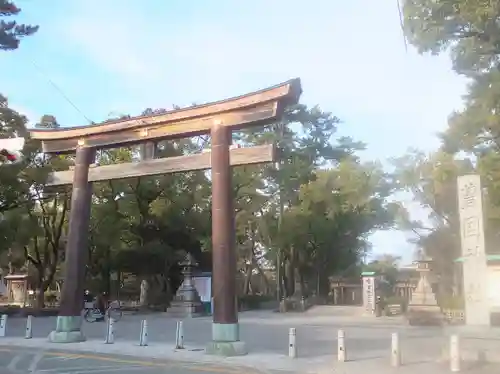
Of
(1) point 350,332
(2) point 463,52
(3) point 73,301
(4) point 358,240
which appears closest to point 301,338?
(1) point 350,332

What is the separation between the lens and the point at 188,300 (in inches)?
1320

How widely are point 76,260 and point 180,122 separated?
5615mm

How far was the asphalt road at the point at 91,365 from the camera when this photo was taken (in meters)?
11.2

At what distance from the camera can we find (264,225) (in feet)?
136

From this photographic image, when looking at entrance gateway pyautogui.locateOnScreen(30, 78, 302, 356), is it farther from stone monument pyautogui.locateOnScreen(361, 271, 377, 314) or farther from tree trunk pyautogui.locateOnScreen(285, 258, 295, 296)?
tree trunk pyautogui.locateOnScreen(285, 258, 295, 296)

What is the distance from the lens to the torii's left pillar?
55.3 feet

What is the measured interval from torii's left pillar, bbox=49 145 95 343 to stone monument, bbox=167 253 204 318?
16.1 m

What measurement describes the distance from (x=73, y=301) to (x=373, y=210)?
28.1 meters

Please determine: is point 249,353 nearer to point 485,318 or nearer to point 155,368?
point 155,368

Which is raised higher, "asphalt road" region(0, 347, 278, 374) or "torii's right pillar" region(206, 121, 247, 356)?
"torii's right pillar" region(206, 121, 247, 356)

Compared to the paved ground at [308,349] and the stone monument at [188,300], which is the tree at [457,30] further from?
the stone monument at [188,300]

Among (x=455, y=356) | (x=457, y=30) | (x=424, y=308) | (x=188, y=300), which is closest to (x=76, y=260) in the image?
(x=455, y=356)

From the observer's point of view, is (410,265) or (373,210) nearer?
(373,210)

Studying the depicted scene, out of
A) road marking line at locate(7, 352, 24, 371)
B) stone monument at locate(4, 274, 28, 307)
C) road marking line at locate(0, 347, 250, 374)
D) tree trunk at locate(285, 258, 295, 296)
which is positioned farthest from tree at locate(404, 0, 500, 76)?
stone monument at locate(4, 274, 28, 307)
